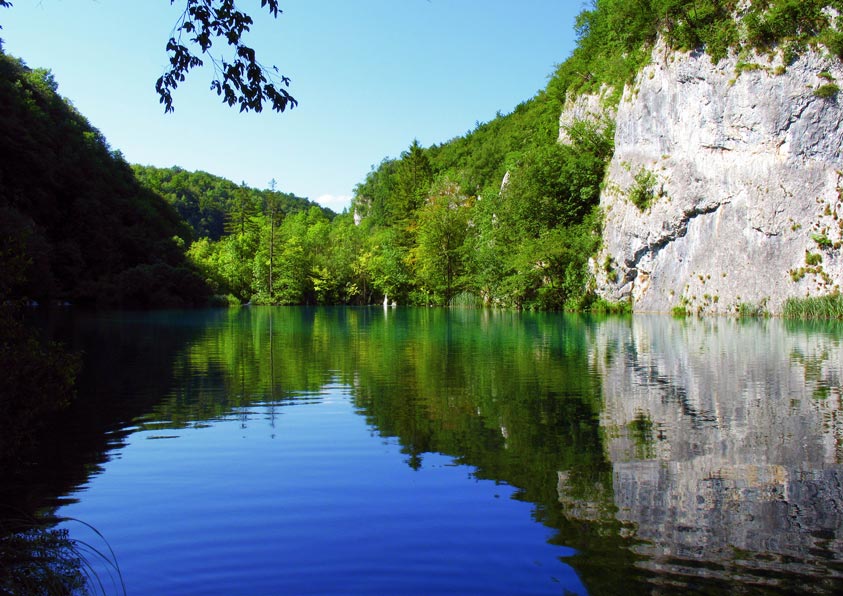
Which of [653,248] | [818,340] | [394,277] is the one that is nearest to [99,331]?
[818,340]

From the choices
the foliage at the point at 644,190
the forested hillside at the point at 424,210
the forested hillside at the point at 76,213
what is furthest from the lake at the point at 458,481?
the forested hillside at the point at 76,213

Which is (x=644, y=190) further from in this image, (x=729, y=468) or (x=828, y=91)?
(x=729, y=468)

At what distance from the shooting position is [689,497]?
6051mm

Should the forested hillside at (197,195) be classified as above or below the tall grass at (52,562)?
above

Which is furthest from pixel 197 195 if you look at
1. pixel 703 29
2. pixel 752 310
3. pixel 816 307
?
pixel 816 307

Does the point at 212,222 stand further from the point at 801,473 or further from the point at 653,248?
the point at 801,473

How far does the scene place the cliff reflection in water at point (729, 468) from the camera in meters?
4.77

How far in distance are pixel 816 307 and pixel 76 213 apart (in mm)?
63163

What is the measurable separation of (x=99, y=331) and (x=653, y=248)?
33300 millimetres

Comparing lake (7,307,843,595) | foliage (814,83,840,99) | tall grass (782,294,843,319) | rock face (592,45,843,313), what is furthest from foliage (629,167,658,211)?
lake (7,307,843,595)

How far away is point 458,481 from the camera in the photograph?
261 inches

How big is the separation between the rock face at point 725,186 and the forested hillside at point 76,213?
4071cm

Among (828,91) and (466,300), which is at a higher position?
(828,91)

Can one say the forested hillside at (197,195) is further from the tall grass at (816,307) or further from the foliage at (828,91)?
the tall grass at (816,307)
